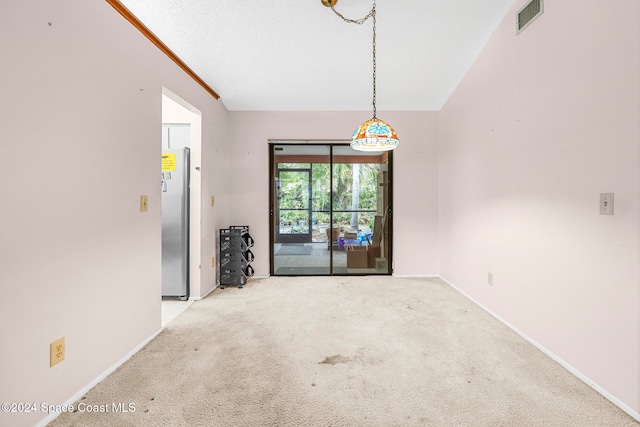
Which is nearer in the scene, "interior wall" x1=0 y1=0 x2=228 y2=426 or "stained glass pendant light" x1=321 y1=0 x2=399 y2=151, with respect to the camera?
"interior wall" x1=0 y1=0 x2=228 y2=426

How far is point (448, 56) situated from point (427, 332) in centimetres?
298

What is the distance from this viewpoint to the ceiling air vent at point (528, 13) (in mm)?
2176

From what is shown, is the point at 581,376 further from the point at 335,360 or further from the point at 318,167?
the point at 318,167

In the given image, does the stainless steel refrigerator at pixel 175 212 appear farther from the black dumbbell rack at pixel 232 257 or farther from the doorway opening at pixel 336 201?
the doorway opening at pixel 336 201

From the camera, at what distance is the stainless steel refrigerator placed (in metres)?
3.23

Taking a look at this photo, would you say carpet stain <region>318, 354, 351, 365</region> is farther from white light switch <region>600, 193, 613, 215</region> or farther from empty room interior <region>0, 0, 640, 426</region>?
white light switch <region>600, 193, 613, 215</region>

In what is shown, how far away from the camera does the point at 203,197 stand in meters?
3.45

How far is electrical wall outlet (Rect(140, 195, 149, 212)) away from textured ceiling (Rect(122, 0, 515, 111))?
4.81ft

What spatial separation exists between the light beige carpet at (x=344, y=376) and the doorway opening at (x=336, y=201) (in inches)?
62.2

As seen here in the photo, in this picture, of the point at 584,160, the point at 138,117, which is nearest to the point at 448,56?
the point at 584,160

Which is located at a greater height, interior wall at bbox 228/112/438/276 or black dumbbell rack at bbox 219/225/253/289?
interior wall at bbox 228/112/438/276

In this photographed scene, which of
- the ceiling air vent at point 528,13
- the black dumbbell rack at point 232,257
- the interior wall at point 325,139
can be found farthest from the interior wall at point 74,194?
the ceiling air vent at point 528,13

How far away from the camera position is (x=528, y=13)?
229cm

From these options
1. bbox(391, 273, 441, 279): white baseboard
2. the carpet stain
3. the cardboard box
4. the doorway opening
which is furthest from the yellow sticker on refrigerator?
bbox(391, 273, 441, 279): white baseboard
